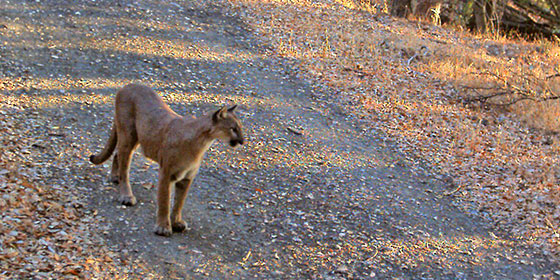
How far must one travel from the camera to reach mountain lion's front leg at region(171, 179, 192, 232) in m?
5.99

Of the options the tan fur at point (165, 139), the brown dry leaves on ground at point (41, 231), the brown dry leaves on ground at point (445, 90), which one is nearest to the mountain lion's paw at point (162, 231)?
the tan fur at point (165, 139)

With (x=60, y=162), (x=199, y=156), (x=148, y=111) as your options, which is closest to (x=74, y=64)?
(x=60, y=162)

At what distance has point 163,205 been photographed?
582cm

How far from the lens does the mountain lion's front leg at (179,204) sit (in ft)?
19.7

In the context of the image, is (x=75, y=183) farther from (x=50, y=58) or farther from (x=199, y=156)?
(x=50, y=58)

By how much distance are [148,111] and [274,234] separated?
2086 mm

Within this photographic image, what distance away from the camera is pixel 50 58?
31.7ft

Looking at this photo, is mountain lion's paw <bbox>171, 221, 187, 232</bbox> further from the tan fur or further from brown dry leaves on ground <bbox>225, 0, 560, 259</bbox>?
brown dry leaves on ground <bbox>225, 0, 560, 259</bbox>

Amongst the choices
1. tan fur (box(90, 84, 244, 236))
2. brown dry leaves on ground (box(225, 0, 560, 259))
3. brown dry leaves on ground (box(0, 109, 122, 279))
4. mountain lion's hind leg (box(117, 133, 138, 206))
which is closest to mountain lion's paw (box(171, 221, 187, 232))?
tan fur (box(90, 84, 244, 236))

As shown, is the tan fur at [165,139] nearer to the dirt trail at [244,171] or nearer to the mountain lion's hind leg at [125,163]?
the mountain lion's hind leg at [125,163]

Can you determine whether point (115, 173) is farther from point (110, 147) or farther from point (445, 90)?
point (445, 90)

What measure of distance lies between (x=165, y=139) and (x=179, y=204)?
2.56 ft

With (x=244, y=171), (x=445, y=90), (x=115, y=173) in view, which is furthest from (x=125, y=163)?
(x=445, y=90)

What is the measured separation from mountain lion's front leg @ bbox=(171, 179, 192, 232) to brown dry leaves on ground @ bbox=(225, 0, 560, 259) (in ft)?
14.6
